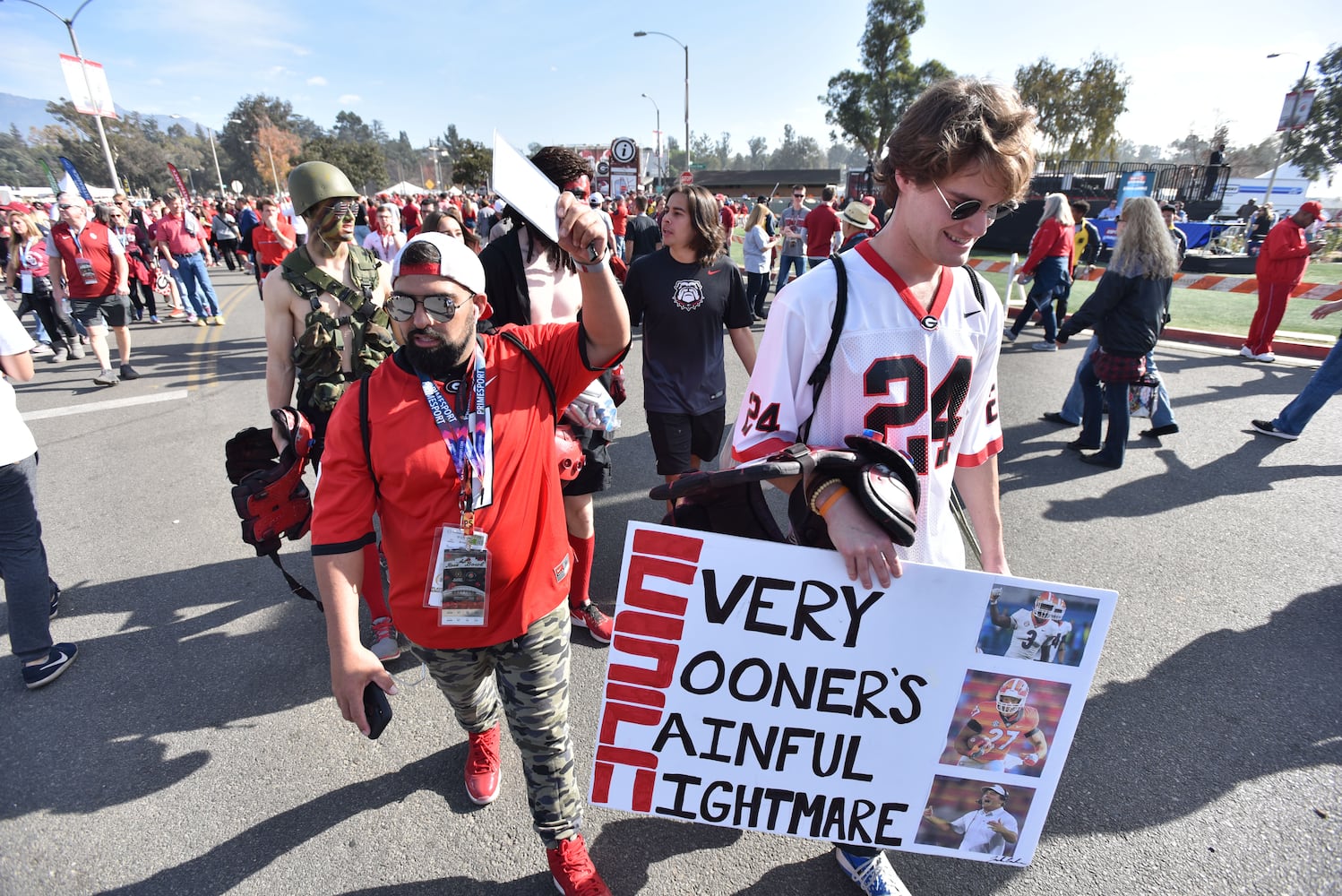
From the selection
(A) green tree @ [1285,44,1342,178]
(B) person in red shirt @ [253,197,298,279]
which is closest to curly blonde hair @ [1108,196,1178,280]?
(B) person in red shirt @ [253,197,298,279]

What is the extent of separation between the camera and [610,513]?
4.63 meters

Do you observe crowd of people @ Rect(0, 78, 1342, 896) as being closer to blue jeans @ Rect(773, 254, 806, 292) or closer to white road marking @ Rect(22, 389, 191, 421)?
white road marking @ Rect(22, 389, 191, 421)

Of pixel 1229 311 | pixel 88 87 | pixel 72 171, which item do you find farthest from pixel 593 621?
pixel 88 87

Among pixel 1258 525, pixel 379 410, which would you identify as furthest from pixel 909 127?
pixel 1258 525

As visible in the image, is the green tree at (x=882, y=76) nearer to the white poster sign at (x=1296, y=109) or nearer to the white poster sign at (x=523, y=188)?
the white poster sign at (x=1296, y=109)

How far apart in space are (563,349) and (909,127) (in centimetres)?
107

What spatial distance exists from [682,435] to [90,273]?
786 cm

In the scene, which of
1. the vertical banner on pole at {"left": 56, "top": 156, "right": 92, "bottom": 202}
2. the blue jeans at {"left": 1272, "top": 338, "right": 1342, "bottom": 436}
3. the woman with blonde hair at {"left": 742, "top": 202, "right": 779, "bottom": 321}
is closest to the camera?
the blue jeans at {"left": 1272, "top": 338, "right": 1342, "bottom": 436}

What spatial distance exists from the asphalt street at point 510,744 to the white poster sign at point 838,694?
0.16 metres

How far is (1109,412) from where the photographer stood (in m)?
5.30

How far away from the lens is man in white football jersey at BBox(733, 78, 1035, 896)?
1.32 m

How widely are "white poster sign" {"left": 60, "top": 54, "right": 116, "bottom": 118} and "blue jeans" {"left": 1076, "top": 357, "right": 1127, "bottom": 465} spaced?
28.2m

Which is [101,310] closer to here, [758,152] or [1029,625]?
[1029,625]

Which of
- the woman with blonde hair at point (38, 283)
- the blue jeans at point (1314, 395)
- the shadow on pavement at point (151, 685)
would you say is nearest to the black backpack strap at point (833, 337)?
the shadow on pavement at point (151, 685)
